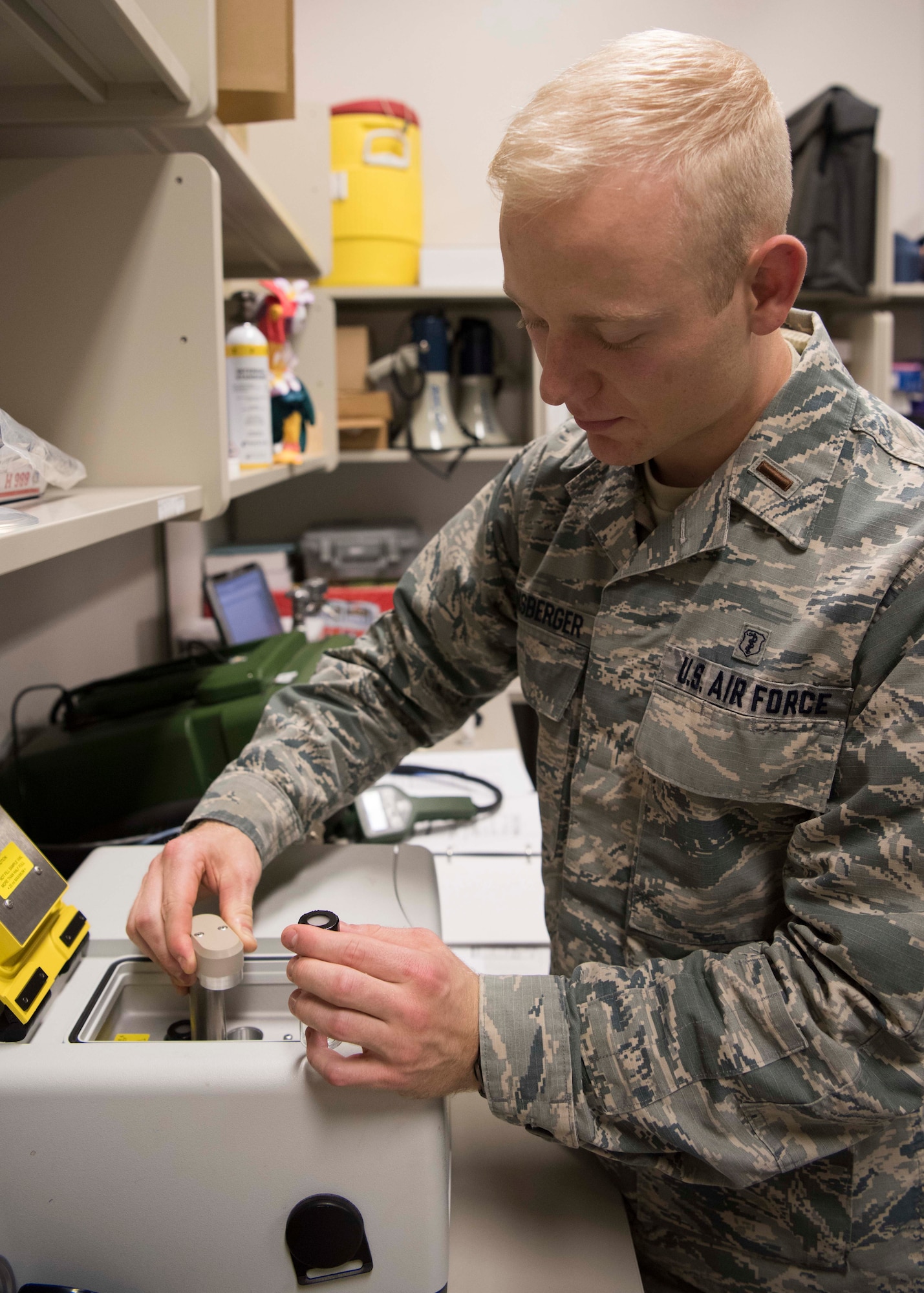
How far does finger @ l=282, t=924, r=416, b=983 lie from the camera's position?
60 cm

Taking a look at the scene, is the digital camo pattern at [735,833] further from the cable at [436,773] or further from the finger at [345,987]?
the cable at [436,773]

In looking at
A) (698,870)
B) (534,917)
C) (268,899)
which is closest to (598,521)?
(698,870)

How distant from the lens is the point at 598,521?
83 cm

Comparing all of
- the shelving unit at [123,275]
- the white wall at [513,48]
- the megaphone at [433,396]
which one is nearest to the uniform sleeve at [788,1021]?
the shelving unit at [123,275]

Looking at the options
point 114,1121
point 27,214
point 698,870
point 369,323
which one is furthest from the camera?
point 369,323

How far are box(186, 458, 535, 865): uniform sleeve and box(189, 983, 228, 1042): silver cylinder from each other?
10.2 inches

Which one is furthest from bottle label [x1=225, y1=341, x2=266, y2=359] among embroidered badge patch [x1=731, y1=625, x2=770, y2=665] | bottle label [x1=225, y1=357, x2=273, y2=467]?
embroidered badge patch [x1=731, y1=625, x2=770, y2=665]

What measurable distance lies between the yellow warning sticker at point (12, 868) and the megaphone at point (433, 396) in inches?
82.1

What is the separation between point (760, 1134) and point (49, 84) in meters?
1.07

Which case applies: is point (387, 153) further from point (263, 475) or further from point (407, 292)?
point (263, 475)

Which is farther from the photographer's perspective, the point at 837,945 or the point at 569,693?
the point at 569,693

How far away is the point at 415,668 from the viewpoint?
97 cm

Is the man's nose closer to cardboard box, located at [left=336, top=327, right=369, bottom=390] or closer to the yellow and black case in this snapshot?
the yellow and black case

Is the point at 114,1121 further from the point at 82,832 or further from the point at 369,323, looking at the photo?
the point at 369,323
